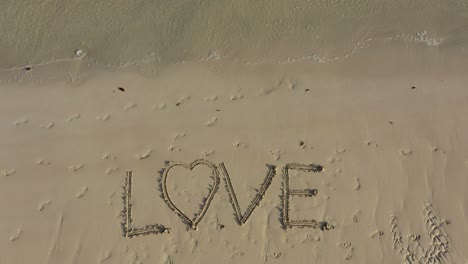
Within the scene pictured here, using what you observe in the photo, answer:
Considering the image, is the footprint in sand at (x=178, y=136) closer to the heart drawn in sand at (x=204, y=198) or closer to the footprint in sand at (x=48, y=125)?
the heart drawn in sand at (x=204, y=198)

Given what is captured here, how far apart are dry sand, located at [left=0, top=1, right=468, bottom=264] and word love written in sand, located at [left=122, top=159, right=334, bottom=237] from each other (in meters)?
0.03

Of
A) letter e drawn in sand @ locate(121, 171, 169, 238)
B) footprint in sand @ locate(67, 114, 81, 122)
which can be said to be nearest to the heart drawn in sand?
letter e drawn in sand @ locate(121, 171, 169, 238)

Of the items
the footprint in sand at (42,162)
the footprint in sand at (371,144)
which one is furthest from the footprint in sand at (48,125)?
the footprint in sand at (371,144)

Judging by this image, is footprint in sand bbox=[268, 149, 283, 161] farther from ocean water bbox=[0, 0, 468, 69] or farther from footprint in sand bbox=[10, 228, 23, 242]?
footprint in sand bbox=[10, 228, 23, 242]

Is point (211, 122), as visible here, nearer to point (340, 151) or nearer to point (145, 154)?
point (145, 154)

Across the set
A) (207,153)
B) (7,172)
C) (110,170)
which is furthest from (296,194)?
(7,172)

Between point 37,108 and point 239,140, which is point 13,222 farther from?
point 239,140

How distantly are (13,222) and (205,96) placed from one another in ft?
15.6

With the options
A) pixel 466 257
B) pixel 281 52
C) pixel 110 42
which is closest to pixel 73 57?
pixel 110 42

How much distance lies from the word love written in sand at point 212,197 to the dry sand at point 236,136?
0.09 ft

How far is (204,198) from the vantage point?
984 cm

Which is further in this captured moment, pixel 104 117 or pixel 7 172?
pixel 104 117

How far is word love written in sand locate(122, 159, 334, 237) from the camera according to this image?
A: 9.66 metres

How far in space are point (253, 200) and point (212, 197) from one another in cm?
86
